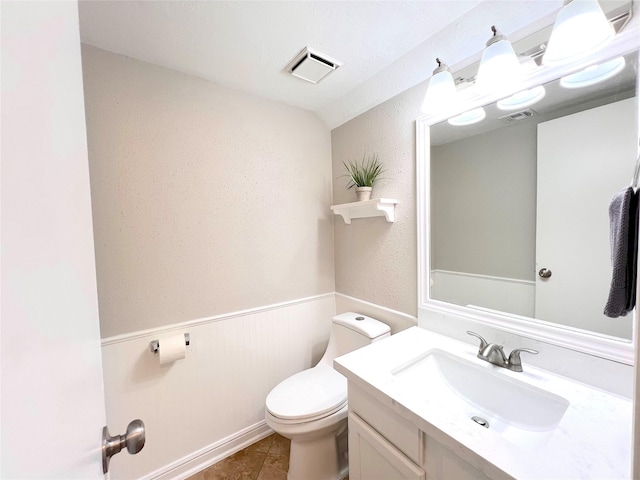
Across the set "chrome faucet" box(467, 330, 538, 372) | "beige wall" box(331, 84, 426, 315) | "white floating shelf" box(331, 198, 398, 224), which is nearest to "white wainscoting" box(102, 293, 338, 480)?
"beige wall" box(331, 84, 426, 315)

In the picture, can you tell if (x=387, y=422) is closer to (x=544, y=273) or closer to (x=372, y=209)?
(x=544, y=273)

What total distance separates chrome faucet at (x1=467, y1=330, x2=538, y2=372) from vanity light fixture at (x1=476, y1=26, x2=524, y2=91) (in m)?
1.03

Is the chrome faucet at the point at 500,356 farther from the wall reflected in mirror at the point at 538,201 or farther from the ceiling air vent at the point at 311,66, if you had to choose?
the ceiling air vent at the point at 311,66

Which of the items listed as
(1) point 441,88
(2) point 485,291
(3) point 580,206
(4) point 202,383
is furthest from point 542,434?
(4) point 202,383

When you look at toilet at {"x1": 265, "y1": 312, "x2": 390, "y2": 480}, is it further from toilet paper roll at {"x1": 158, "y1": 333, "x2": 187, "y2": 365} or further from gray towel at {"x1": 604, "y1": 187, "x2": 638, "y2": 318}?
gray towel at {"x1": 604, "y1": 187, "x2": 638, "y2": 318}

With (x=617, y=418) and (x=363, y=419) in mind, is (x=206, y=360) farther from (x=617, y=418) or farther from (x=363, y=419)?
(x=617, y=418)

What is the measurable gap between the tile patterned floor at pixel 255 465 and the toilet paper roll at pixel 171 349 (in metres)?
0.71

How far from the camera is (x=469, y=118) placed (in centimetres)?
118

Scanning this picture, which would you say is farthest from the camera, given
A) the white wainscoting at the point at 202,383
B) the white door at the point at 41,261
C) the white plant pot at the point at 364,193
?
the white plant pot at the point at 364,193

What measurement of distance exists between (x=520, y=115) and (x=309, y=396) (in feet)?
5.33

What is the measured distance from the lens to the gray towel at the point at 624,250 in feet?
1.86

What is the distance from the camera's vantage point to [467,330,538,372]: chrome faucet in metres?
0.95

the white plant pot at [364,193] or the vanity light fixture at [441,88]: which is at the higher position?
the vanity light fixture at [441,88]

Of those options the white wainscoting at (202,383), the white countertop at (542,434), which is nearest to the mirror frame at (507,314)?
the white countertop at (542,434)
